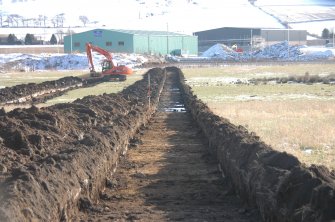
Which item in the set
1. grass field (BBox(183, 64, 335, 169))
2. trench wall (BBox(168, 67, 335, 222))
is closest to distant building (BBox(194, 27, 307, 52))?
grass field (BBox(183, 64, 335, 169))

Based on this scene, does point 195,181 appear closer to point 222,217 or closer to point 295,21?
point 222,217

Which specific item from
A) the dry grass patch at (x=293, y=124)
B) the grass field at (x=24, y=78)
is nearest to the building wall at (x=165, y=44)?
the grass field at (x=24, y=78)

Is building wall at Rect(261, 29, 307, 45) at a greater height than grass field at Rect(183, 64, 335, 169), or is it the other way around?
building wall at Rect(261, 29, 307, 45)

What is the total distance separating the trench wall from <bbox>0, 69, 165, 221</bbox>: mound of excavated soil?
2.57m

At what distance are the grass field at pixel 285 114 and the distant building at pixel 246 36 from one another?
98284 millimetres

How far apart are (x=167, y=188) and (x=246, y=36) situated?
139 m

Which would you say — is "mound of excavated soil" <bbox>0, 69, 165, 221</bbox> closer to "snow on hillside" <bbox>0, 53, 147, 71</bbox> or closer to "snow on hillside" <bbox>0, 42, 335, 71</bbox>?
"snow on hillside" <bbox>0, 42, 335, 71</bbox>

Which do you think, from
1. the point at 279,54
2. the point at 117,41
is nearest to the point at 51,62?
the point at 117,41

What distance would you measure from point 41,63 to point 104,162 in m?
85.6

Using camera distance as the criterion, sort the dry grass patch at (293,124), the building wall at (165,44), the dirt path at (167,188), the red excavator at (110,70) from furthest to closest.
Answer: the building wall at (165,44)
the red excavator at (110,70)
the dry grass patch at (293,124)
the dirt path at (167,188)

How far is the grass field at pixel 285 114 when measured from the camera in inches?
736

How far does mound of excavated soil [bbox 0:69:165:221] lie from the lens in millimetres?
9922

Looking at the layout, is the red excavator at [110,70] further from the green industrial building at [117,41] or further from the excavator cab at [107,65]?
the green industrial building at [117,41]

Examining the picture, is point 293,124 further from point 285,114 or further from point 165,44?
point 165,44
